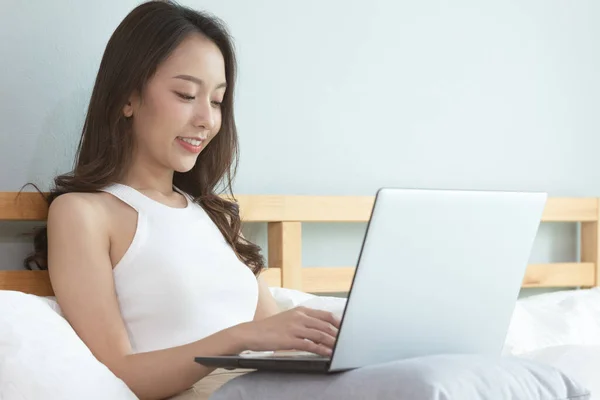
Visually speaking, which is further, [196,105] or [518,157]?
[518,157]

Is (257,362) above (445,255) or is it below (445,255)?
below

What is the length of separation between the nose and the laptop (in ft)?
1.80

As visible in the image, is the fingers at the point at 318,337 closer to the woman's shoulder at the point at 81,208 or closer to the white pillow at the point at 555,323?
the woman's shoulder at the point at 81,208

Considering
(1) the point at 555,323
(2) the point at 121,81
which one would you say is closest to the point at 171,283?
(2) the point at 121,81

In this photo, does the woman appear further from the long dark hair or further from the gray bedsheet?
the gray bedsheet

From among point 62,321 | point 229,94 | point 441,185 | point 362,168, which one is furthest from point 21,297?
point 441,185

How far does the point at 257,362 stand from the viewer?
3.17ft

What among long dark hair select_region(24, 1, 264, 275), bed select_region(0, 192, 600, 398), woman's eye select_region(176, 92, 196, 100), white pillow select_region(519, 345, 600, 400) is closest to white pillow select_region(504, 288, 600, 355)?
bed select_region(0, 192, 600, 398)

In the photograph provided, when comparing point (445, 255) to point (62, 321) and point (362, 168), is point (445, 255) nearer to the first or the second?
point (62, 321)

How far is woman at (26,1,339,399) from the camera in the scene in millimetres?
1281

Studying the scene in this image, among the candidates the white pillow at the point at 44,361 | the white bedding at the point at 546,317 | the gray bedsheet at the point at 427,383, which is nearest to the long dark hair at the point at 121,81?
the white bedding at the point at 546,317

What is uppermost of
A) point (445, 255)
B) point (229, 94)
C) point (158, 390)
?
point (229, 94)

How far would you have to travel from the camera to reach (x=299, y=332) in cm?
104

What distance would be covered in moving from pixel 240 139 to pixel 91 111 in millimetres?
488
